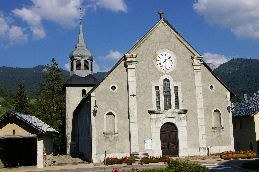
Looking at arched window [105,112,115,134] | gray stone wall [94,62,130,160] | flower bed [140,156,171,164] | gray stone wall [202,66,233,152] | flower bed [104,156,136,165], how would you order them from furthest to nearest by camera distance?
gray stone wall [202,66,233,152] < arched window [105,112,115,134] < gray stone wall [94,62,130,160] < flower bed [104,156,136,165] < flower bed [140,156,171,164]

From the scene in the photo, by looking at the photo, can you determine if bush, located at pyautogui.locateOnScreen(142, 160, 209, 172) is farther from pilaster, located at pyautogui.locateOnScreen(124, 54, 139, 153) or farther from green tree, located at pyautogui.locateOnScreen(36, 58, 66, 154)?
green tree, located at pyautogui.locateOnScreen(36, 58, 66, 154)

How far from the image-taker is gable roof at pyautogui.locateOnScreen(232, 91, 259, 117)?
36.8 metres

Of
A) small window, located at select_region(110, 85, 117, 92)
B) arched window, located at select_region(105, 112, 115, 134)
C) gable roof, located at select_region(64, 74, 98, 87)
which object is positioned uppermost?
gable roof, located at select_region(64, 74, 98, 87)

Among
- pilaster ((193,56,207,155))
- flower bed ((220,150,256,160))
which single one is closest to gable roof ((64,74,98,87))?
pilaster ((193,56,207,155))

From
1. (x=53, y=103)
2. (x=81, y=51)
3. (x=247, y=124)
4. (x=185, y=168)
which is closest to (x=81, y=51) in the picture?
(x=81, y=51)

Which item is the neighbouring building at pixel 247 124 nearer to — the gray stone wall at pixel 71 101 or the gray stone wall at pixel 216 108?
the gray stone wall at pixel 216 108

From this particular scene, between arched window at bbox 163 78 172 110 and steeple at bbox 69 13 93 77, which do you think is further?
steeple at bbox 69 13 93 77

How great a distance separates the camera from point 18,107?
2571 inches

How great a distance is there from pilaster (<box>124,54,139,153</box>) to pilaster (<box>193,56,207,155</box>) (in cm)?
602

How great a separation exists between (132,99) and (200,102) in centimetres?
Result: 660

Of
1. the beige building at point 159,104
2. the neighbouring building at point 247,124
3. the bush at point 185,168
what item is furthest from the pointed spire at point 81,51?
the bush at point 185,168

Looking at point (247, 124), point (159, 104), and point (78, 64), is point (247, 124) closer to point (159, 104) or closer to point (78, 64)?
point (159, 104)

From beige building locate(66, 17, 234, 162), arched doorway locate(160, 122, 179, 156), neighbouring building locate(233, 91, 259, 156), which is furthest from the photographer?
neighbouring building locate(233, 91, 259, 156)

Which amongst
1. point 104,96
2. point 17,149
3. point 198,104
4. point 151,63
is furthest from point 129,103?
point 17,149
